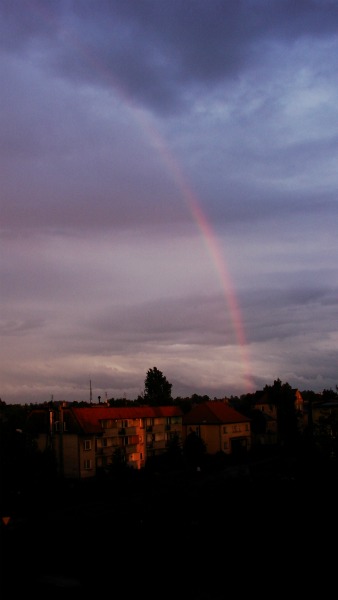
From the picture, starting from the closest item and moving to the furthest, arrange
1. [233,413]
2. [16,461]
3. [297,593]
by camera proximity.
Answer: [297,593]
[16,461]
[233,413]

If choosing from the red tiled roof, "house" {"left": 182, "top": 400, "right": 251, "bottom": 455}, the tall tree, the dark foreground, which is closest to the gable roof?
"house" {"left": 182, "top": 400, "right": 251, "bottom": 455}

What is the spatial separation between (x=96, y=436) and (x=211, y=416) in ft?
71.4

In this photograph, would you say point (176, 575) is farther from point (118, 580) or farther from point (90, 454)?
point (90, 454)

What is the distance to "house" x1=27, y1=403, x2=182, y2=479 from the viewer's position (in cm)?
6525

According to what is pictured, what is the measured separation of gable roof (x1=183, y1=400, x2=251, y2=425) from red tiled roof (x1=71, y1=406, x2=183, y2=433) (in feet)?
9.34

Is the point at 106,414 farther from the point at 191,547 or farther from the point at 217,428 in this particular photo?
the point at 191,547

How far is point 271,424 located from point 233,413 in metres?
17.8

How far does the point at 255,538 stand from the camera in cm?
2908

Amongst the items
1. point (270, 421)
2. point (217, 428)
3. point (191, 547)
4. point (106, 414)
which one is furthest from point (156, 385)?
point (191, 547)

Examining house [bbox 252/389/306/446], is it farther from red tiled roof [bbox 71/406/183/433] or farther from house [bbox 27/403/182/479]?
house [bbox 27/403/182/479]

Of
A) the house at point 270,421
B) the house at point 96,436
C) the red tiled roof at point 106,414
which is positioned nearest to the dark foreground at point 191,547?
the house at point 96,436

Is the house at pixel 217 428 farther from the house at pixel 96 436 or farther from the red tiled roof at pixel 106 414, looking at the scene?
the house at pixel 96 436

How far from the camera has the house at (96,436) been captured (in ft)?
214

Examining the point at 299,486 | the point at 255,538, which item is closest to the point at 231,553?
the point at 255,538
